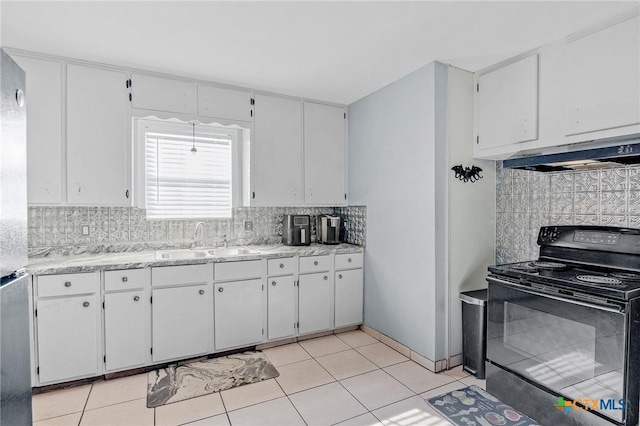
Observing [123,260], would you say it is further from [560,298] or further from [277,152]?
[560,298]

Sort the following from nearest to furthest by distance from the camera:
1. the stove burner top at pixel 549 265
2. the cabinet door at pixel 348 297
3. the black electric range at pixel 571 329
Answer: the black electric range at pixel 571 329
the stove burner top at pixel 549 265
the cabinet door at pixel 348 297

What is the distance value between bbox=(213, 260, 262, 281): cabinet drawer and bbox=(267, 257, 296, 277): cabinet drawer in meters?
0.11

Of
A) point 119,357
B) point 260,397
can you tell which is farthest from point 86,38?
point 260,397

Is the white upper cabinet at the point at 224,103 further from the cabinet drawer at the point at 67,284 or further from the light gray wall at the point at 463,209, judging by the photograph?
the light gray wall at the point at 463,209

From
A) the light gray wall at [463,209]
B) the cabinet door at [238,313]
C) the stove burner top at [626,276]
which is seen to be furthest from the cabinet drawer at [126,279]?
the stove burner top at [626,276]

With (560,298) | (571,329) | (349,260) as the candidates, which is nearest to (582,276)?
(560,298)

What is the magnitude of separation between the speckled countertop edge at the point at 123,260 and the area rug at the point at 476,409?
1.63 m

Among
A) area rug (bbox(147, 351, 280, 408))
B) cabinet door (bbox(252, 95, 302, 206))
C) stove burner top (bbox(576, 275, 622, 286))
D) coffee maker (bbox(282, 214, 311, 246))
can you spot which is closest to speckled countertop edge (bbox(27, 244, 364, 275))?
coffee maker (bbox(282, 214, 311, 246))

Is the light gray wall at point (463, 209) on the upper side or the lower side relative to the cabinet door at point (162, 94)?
lower

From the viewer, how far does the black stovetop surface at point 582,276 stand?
173cm

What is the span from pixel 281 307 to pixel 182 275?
97 centimetres

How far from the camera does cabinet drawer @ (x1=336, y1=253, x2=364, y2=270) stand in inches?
137

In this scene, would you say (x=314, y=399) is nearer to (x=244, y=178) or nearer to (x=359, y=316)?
(x=359, y=316)

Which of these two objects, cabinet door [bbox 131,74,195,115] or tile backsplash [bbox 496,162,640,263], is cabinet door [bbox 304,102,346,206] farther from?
tile backsplash [bbox 496,162,640,263]
